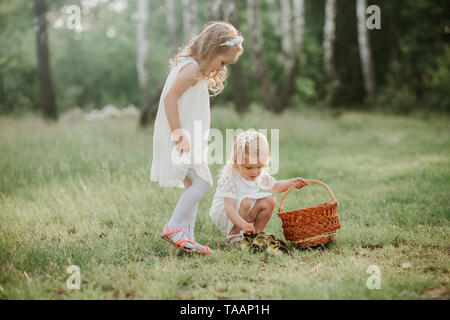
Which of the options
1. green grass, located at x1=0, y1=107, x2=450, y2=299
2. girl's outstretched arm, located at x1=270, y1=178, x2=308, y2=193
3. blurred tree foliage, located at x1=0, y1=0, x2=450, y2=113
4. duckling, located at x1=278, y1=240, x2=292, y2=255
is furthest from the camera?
blurred tree foliage, located at x1=0, y1=0, x2=450, y2=113

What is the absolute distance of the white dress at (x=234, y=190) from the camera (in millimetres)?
3590

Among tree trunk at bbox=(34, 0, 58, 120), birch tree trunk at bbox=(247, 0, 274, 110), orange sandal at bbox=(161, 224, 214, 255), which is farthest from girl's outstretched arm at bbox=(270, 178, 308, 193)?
tree trunk at bbox=(34, 0, 58, 120)

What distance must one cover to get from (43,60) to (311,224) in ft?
36.5

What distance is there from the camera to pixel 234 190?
3592 mm

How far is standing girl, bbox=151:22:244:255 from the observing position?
328 cm

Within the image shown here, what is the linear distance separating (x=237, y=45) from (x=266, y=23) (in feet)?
56.2

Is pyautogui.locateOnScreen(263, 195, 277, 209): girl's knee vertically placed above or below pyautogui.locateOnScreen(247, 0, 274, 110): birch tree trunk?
below

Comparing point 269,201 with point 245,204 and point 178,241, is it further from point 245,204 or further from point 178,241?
point 178,241

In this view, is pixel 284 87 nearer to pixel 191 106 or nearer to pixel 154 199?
pixel 154 199

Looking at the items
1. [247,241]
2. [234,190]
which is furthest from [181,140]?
[247,241]

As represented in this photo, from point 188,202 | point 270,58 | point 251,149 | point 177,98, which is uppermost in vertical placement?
point 270,58

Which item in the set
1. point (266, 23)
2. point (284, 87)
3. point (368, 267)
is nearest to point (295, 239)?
point (368, 267)

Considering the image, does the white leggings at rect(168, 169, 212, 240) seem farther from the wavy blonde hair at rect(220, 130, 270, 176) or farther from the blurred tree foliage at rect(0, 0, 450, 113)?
the blurred tree foliage at rect(0, 0, 450, 113)

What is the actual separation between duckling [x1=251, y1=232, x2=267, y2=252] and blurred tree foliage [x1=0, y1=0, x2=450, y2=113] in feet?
35.2
